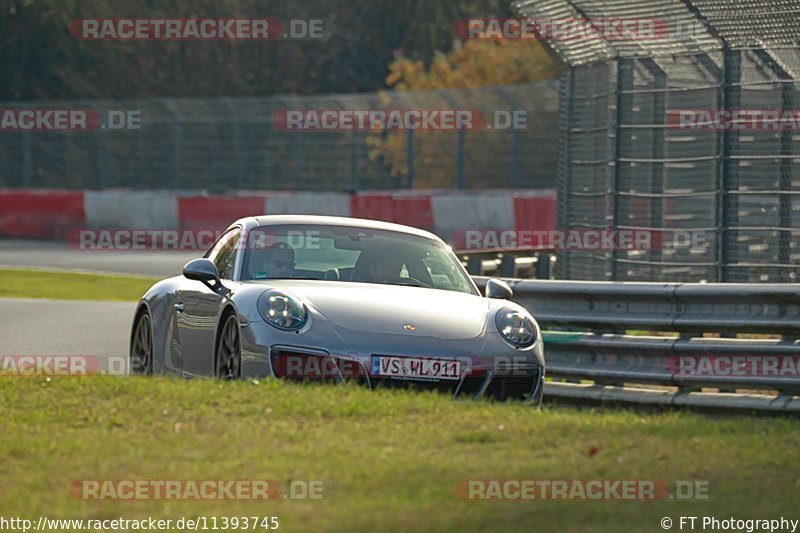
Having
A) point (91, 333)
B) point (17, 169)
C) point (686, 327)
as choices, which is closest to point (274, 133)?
point (17, 169)

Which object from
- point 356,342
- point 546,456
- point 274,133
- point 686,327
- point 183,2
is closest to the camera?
point 546,456

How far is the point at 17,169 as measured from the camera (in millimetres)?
34469

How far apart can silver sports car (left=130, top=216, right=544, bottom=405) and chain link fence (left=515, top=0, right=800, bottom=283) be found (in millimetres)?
3656

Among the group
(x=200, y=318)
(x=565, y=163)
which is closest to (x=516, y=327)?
(x=200, y=318)

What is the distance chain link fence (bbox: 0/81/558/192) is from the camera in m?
29.9

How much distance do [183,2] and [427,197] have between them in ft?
79.5

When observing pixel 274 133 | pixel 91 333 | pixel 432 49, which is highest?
pixel 432 49

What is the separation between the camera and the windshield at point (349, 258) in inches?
413

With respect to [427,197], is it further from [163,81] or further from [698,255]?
[163,81]
